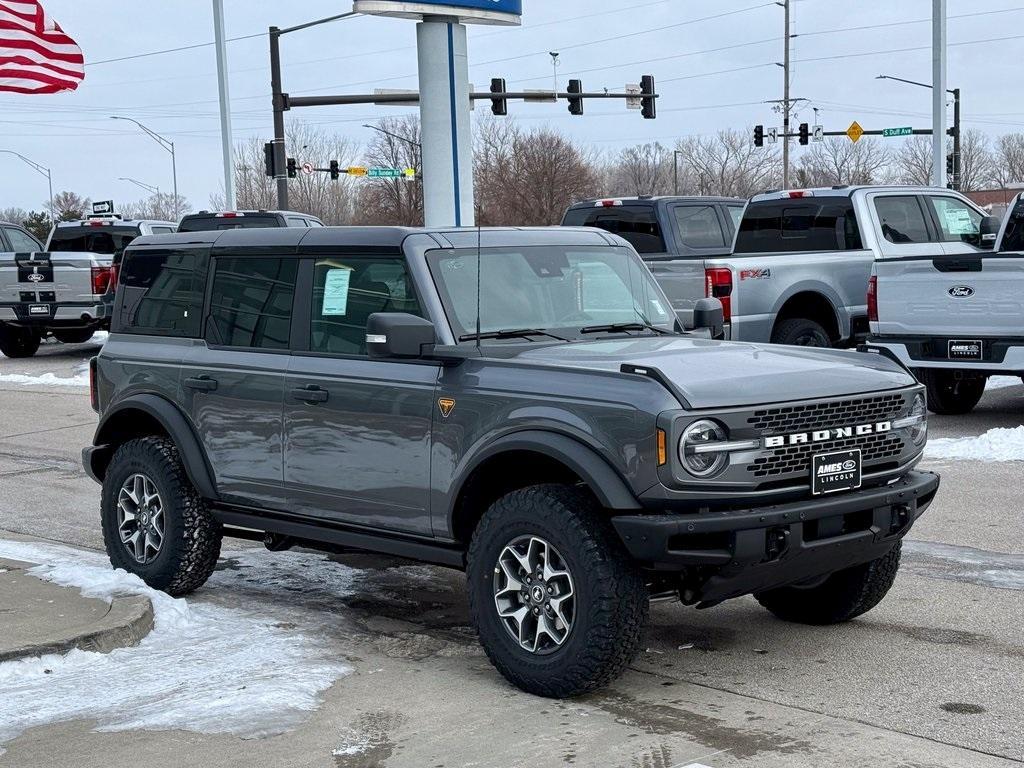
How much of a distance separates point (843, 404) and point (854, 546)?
0.57 m

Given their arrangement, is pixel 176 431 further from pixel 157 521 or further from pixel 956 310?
pixel 956 310

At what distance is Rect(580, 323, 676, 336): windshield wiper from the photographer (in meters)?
6.59

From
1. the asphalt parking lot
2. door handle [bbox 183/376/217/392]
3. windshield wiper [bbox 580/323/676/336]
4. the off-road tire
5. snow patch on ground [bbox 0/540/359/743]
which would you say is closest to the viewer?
the asphalt parking lot

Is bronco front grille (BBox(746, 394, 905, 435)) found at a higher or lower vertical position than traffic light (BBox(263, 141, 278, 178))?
lower

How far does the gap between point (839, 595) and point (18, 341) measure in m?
21.0

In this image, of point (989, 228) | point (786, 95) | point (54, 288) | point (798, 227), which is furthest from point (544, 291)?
point (786, 95)

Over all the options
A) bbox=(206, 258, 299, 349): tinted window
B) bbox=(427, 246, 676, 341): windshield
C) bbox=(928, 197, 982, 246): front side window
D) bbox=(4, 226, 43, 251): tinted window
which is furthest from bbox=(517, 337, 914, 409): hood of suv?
bbox=(4, 226, 43, 251): tinted window

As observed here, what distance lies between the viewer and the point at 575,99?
41438 millimetres

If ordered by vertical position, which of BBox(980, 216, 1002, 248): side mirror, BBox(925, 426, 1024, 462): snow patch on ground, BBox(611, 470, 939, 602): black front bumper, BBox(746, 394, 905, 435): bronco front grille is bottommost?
BBox(925, 426, 1024, 462): snow patch on ground

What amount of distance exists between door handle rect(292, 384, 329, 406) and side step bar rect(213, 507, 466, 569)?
0.60m

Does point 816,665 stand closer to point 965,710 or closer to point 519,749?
point 965,710

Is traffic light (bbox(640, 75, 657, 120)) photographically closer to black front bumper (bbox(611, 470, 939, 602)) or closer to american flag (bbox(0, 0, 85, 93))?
american flag (bbox(0, 0, 85, 93))

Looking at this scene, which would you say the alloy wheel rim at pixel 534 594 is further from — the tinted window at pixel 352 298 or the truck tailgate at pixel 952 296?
the truck tailgate at pixel 952 296

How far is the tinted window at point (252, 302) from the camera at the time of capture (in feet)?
23.0
